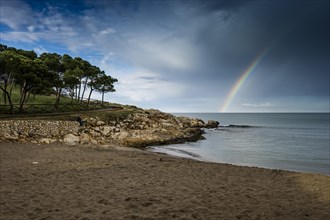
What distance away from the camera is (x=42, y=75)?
137ft

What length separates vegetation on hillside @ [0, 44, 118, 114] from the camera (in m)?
37.4

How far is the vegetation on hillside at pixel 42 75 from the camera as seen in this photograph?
37.4 m

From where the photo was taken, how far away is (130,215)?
28.4 feet

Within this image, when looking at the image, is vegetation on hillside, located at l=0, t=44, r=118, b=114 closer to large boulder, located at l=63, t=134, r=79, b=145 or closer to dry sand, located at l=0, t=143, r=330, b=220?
large boulder, located at l=63, t=134, r=79, b=145

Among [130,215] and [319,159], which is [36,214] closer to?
[130,215]

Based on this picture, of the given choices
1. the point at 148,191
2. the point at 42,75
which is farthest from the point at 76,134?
the point at 148,191

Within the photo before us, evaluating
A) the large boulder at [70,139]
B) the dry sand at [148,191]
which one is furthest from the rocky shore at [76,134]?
the dry sand at [148,191]

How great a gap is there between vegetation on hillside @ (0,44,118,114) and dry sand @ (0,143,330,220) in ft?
74.9

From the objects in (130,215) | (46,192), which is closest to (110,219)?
(130,215)

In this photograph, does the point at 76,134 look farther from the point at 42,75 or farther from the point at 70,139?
the point at 42,75

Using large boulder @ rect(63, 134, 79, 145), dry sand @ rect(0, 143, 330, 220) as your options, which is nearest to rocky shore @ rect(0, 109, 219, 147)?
large boulder @ rect(63, 134, 79, 145)

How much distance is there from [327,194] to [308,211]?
12.7ft

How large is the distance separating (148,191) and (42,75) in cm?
3690

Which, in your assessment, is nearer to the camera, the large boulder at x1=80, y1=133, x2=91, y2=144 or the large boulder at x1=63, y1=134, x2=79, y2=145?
the large boulder at x1=63, y1=134, x2=79, y2=145
